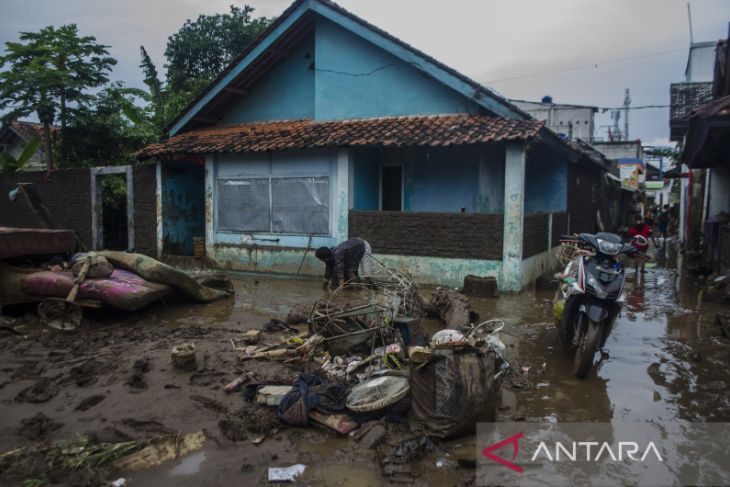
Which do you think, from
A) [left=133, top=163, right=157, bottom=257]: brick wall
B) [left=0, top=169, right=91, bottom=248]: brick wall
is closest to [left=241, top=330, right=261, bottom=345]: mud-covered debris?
[left=133, top=163, right=157, bottom=257]: brick wall

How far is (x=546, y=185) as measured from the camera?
44.5ft

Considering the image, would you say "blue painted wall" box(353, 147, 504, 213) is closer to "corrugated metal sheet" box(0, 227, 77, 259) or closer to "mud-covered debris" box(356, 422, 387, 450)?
"corrugated metal sheet" box(0, 227, 77, 259)

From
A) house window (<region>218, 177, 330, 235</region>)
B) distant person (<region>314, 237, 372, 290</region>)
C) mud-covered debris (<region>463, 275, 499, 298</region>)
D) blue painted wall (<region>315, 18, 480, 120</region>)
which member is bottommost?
mud-covered debris (<region>463, 275, 499, 298</region>)

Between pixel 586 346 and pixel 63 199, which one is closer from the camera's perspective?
pixel 586 346

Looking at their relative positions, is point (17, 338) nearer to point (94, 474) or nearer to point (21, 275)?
point (21, 275)

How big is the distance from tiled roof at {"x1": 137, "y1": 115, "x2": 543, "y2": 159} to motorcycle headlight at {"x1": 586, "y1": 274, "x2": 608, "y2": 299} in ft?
14.8

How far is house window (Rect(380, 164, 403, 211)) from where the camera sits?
1235 cm

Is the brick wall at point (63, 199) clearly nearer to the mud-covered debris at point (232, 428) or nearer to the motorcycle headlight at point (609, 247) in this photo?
the mud-covered debris at point (232, 428)

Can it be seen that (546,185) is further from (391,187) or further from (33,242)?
(33,242)

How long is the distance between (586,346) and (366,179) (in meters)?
7.89

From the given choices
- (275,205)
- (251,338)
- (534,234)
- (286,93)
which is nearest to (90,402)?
(251,338)

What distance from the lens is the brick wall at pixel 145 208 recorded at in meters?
13.4

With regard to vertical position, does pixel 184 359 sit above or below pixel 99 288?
below

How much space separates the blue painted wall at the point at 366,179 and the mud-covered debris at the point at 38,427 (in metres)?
8.04
